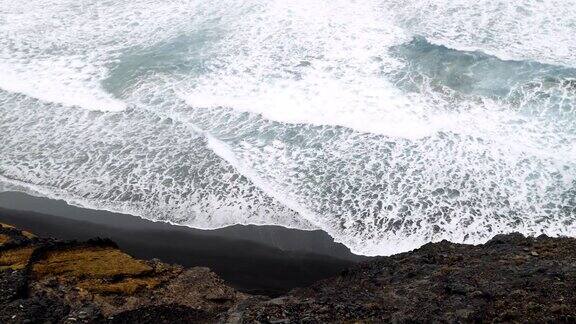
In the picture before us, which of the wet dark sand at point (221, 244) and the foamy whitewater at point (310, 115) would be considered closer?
the wet dark sand at point (221, 244)

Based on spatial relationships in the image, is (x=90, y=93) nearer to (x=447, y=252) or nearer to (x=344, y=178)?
(x=344, y=178)

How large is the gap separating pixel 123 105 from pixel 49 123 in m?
2.27

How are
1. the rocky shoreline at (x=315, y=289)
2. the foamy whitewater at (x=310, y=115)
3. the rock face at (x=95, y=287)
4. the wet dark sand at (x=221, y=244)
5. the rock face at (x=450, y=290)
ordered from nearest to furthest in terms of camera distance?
the rock face at (x=450, y=290) → the rocky shoreline at (x=315, y=289) → the rock face at (x=95, y=287) → the wet dark sand at (x=221, y=244) → the foamy whitewater at (x=310, y=115)

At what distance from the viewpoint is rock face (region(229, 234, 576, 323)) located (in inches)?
259

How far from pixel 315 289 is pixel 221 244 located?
3.10 metres

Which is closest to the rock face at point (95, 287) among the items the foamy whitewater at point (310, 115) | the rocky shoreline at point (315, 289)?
the rocky shoreline at point (315, 289)

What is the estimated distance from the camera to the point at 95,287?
27.7 ft

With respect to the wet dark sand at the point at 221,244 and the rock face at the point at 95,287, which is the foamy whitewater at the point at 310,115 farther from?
the rock face at the point at 95,287

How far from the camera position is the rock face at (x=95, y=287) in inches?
301

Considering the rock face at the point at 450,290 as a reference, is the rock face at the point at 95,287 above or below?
above

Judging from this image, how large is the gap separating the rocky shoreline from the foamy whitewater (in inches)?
90.5

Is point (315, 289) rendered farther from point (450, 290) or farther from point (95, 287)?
point (95, 287)

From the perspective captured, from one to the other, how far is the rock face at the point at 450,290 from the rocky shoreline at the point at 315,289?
0.05ft

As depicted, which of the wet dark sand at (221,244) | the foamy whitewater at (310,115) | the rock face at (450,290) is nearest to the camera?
the rock face at (450,290)
